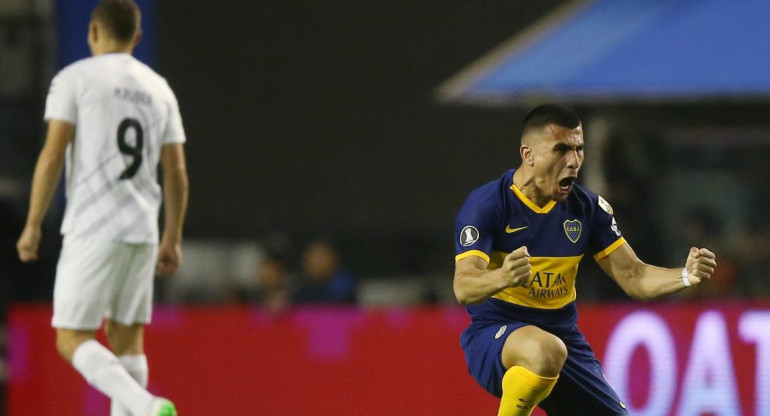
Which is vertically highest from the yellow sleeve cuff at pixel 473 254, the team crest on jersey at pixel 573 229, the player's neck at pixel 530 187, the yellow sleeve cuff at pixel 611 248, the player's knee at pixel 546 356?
the player's neck at pixel 530 187

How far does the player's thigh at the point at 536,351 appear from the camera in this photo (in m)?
5.09

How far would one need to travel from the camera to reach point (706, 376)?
8078mm

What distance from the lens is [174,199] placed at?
609 cm

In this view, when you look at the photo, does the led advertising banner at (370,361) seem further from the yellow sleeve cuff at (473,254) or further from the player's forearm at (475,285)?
the player's forearm at (475,285)

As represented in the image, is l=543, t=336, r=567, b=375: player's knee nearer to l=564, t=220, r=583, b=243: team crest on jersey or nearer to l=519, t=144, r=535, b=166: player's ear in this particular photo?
l=564, t=220, r=583, b=243: team crest on jersey

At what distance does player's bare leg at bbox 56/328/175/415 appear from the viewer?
5488 millimetres

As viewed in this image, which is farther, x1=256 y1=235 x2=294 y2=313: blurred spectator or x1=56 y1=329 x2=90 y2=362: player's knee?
x1=256 y1=235 x2=294 y2=313: blurred spectator

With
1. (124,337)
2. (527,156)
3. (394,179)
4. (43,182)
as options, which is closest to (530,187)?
(527,156)

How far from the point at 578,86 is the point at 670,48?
2.42 feet

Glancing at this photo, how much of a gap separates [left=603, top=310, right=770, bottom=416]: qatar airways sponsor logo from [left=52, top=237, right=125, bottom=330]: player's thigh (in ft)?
10.8

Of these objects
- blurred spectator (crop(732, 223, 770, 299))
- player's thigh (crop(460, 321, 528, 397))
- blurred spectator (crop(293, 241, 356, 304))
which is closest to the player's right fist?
player's thigh (crop(460, 321, 528, 397))

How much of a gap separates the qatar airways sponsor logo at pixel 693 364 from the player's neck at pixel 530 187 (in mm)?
2808

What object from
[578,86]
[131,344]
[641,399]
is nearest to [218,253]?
[578,86]

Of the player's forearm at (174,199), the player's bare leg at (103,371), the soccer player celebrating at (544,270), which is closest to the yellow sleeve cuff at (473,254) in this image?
the soccer player celebrating at (544,270)
